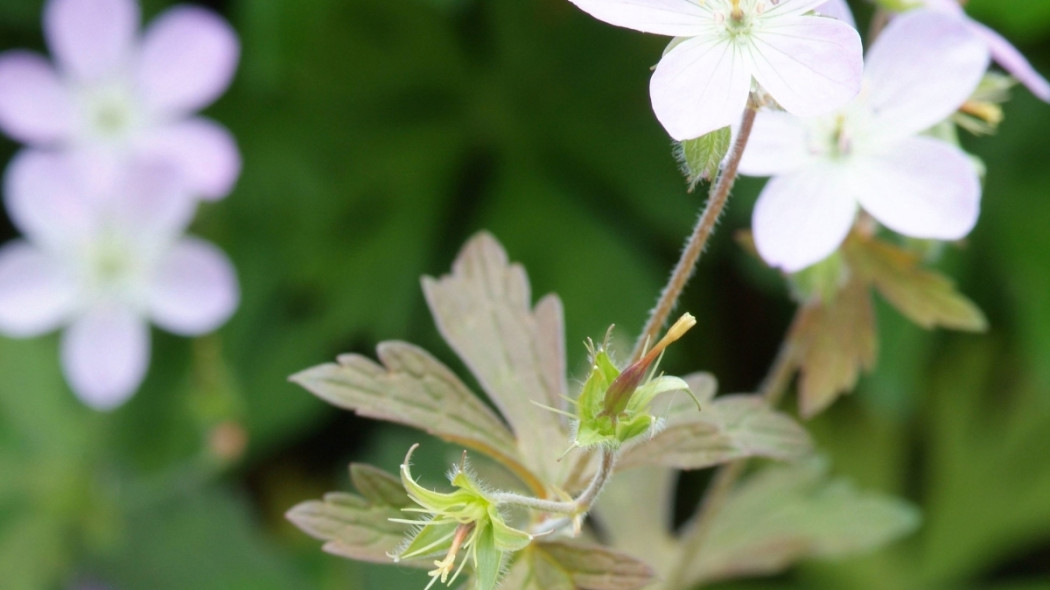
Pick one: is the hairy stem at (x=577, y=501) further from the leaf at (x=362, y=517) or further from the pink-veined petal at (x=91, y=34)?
the pink-veined petal at (x=91, y=34)

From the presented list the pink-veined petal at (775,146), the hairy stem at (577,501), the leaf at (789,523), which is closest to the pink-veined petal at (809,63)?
the pink-veined petal at (775,146)

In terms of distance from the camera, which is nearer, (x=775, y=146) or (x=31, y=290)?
(x=775, y=146)

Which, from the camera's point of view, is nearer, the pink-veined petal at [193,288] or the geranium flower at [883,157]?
the geranium flower at [883,157]

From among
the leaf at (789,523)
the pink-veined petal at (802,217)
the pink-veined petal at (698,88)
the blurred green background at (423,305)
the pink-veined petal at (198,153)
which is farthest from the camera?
the blurred green background at (423,305)

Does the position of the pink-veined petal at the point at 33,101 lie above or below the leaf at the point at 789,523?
above

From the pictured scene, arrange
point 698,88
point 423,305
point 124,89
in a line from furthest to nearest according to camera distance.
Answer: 1. point 423,305
2. point 124,89
3. point 698,88

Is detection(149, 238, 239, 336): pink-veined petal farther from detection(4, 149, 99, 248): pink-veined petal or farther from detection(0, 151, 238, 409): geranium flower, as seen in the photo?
detection(4, 149, 99, 248): pink-veined petal

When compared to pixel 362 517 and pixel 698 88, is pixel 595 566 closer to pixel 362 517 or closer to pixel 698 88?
pixel 362 517

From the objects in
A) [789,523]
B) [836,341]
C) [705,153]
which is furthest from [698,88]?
[789,523]
